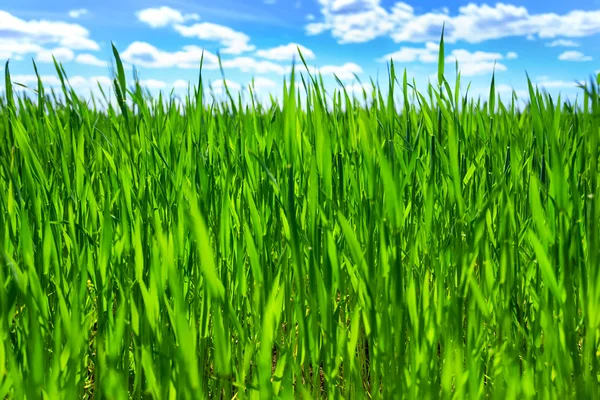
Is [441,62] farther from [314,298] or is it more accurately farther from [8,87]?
[8,87]

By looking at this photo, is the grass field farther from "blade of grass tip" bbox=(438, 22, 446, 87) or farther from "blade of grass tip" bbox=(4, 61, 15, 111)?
"blade of grass tip" bbox=(4, 61, 15, 111)

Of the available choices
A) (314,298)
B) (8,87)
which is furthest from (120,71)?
(314,298)

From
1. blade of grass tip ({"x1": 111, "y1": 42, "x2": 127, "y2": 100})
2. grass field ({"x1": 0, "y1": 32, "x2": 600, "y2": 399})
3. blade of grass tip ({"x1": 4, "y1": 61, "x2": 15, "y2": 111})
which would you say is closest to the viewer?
grass field ({"x1": 0, "y1": 32, "x2": 600, "y2": 399})

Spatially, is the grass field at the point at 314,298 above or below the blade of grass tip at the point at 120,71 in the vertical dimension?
below

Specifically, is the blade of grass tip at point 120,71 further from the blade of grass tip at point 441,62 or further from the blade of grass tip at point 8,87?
the blade of grass tip at point 441,62

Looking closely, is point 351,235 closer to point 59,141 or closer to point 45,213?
point 45,213

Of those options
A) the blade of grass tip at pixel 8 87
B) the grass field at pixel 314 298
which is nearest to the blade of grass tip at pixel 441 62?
the grass field at pixel 314 298

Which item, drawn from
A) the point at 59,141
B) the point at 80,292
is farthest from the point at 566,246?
the point at 59,141

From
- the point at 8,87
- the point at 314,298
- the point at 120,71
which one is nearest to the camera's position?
the point at 314,298

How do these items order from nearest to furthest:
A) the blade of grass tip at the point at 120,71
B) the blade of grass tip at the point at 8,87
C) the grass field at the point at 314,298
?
the grass field at the point at 314,298
the blade of grass tip at the point at 120,71
the blade of grass tip at the point at 8,87

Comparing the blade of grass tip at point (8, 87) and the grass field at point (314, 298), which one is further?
the blade of grass tip at point (8, 87)

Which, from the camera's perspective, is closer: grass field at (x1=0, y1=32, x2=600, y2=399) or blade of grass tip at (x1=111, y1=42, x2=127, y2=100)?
grass field at (x1=0, y1=32, x2=600, y2=399)

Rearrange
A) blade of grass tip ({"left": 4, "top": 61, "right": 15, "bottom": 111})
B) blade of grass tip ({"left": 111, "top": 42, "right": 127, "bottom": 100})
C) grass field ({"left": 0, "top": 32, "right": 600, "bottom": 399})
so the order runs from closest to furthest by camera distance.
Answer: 1. grass field ({"left": 0, "top": 32, "right": 600, "bottom": 399})
2. blade of grass tip ({"left": 111, "top": 42, "right": 127, "bottom": 100})
3. blade of grass tip ({"left": 4, "top": 61, "right": 15, "bottom": 111})

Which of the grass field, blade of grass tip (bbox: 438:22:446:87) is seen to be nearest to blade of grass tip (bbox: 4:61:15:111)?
the grass field
